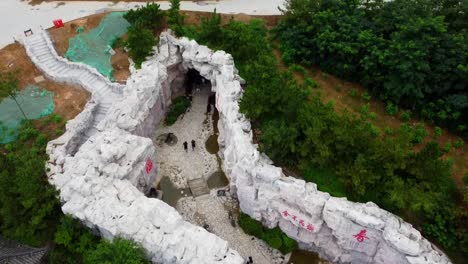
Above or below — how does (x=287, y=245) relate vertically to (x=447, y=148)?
below

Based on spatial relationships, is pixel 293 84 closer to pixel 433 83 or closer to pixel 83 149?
pixel 433 83

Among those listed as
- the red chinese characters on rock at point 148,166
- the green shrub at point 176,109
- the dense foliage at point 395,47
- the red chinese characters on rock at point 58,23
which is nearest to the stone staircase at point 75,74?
the red chinese characters on rock at point 58,23

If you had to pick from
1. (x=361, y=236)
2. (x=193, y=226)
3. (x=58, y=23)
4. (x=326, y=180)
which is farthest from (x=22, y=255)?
(x=58, y=23)

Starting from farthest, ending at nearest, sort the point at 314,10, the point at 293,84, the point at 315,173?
the point at 314,10 < the point at 293,84 < the point at 315,173

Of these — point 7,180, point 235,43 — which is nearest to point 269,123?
point 235,43

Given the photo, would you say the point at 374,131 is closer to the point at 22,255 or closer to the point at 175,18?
the point at 175,18

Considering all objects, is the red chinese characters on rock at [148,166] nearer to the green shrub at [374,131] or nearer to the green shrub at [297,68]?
the green shrub at [297,68]
